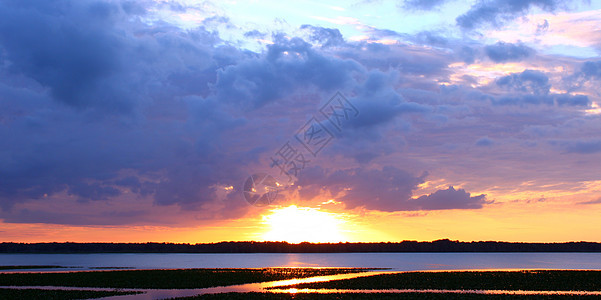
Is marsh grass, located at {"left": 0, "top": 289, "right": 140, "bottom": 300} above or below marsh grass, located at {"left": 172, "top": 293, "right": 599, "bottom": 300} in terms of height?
above

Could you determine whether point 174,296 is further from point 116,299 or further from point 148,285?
point 148,285

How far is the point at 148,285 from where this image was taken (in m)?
65.2

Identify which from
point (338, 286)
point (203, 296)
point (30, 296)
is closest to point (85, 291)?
point (30, 296)

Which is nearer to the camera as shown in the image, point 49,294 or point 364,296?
point 364,296

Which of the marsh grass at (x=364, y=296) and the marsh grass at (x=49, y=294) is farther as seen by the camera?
the marsh grass at (x=49, y=294)

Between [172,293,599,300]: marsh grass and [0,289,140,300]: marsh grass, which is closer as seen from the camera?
[172,293,599,300]: marsh grass

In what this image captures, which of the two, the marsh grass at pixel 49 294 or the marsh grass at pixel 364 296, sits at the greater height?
the marsh grass at pixel 49 294

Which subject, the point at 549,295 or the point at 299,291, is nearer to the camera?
the point at 549,295

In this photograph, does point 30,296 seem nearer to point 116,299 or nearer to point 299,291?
point 116,299

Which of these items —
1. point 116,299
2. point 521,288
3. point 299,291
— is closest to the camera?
point 116,299

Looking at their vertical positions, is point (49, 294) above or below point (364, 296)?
above

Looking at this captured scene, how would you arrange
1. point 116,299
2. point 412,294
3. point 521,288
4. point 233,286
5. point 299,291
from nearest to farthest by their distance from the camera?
point 116,299 < point 412,294 < point 299,291 < point 521,288 < point 233,286

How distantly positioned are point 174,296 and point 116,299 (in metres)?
5.33

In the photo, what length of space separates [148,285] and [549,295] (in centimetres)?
4443
